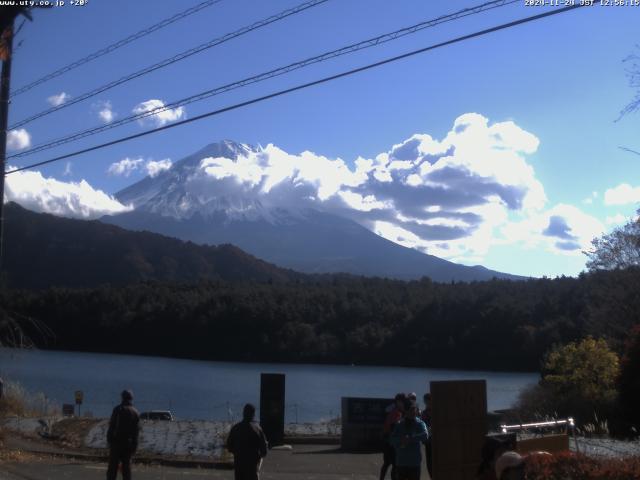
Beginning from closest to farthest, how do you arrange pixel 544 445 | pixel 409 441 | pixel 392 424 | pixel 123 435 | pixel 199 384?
1. pixel 544 445
2. pixel 409 441
3. pixel 123 435
4. pixel 392 424
5. pixel 199 384

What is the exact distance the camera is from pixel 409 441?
33.2ft

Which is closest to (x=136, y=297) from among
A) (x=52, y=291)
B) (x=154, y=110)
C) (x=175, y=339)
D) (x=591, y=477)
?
(x=175, y=339)

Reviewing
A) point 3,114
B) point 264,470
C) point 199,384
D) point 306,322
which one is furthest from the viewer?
point 306,322

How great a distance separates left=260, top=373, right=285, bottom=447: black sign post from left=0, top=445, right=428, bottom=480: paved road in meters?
1.31

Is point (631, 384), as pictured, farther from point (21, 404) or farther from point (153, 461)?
point (21, 404)

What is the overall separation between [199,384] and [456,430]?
44550 mm

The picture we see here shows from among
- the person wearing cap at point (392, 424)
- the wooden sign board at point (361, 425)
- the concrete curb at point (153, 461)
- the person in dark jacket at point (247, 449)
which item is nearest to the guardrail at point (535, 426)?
the person wearing cap at point (392, 424)

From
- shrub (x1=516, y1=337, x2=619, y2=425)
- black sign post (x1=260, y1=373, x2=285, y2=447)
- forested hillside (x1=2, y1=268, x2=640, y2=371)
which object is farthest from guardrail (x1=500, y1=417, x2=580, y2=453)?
forested hillside (x1=2, y1=268, x2=640, y2=371)

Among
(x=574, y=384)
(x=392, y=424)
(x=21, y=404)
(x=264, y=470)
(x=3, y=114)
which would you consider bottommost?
(x=264, y=470)

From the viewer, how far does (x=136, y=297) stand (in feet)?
297

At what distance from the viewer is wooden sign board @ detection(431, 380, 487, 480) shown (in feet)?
32.2

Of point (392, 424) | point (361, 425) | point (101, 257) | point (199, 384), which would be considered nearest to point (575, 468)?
point (392, 424)

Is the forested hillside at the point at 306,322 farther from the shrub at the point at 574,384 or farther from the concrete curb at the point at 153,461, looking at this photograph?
the concrete curb at the point at 153,461

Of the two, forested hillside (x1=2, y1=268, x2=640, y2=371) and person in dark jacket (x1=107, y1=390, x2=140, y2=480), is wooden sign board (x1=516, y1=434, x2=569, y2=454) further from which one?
forested hillside (x1=2, y1=268, x2=640, y2=371)
